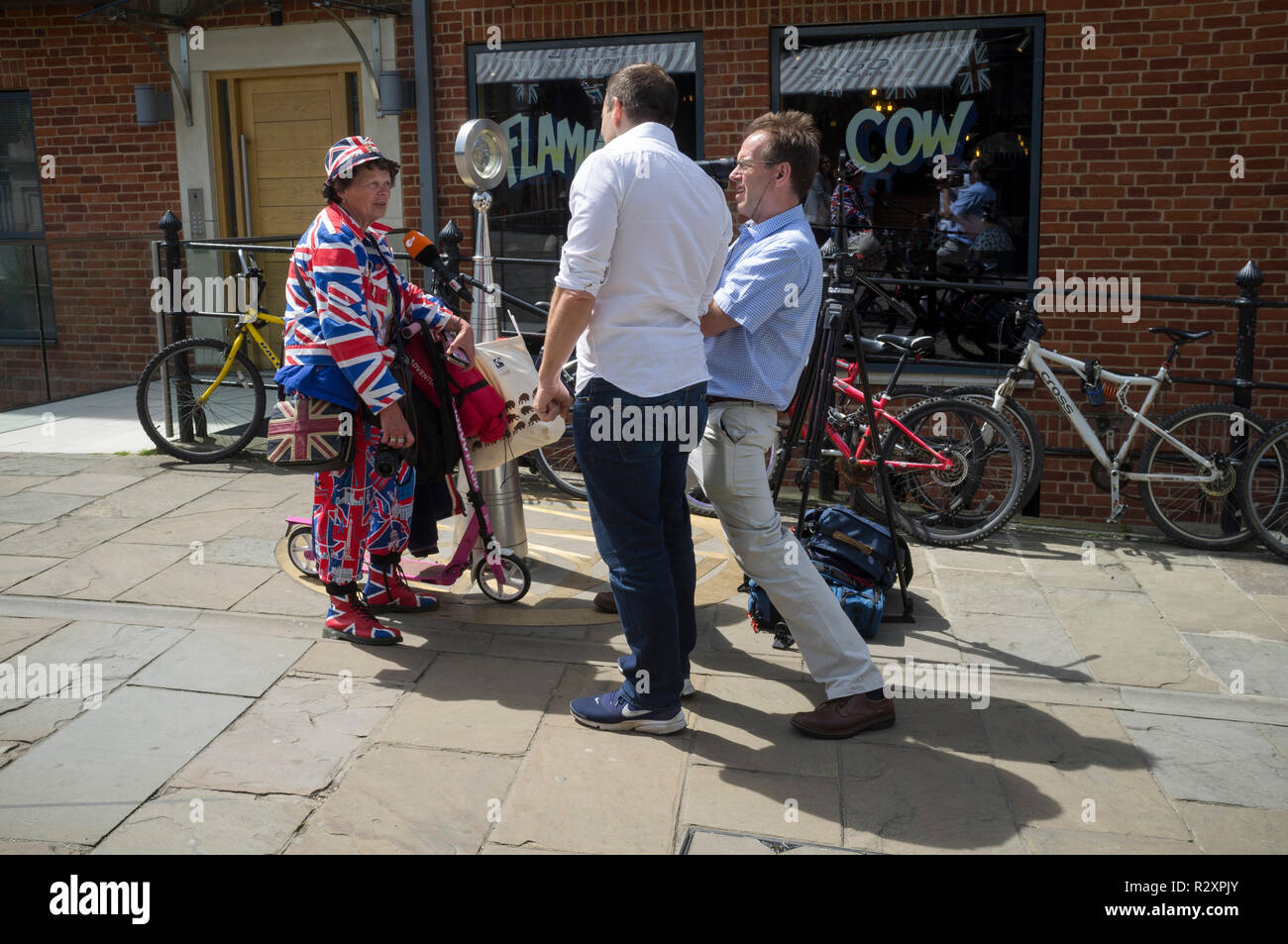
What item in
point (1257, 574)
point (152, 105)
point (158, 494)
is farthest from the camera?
point (152, 105)

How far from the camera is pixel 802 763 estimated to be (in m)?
3.71

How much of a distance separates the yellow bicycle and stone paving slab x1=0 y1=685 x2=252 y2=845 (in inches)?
139

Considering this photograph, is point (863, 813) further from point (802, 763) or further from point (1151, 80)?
point (1151, 80)

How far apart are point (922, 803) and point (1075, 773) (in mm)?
584

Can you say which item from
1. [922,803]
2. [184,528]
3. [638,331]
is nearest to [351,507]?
[638,331]

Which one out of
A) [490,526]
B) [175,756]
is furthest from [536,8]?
[175,756]

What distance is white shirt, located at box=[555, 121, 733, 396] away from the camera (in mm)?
3357

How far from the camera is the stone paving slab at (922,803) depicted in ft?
10.7

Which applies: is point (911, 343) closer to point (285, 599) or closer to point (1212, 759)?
point (1212, 759)

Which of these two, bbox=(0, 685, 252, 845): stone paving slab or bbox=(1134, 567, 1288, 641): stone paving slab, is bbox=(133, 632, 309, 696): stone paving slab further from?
bbox=(1134, 567, 1288, 641): stone paving slab

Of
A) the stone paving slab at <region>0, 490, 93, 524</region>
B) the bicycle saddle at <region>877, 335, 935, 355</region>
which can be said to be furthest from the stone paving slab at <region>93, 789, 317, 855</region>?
the bicycle saddle at <region>877, 335, 935, 355</region>

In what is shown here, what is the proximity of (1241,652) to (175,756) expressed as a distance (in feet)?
13.4

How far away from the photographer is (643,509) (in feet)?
11.7

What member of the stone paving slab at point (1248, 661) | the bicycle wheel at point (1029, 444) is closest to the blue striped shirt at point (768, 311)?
the stone paving slab at point (1248, 661)
